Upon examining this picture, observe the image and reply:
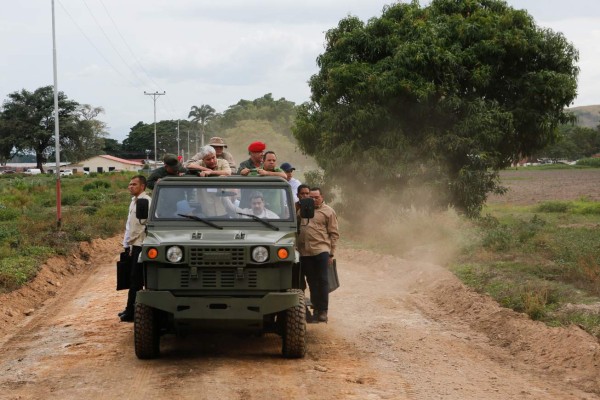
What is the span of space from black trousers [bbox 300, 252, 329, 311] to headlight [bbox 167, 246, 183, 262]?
230cm

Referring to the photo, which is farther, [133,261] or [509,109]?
[509,109]

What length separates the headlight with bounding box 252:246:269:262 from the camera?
29.1ft

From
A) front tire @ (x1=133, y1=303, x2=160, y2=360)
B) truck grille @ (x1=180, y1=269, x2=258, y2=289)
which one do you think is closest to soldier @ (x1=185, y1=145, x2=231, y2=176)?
truck grille @ (x1=180, y1=269, x2=258, y2=289)

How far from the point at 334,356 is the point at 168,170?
128 inches

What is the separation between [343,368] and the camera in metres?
8.98

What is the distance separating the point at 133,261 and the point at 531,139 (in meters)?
13.5

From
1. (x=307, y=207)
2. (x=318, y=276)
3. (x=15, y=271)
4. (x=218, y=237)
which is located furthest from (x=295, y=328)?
(x=15, y=271)

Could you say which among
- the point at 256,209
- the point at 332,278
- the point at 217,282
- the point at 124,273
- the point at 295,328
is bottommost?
the point at 295,328

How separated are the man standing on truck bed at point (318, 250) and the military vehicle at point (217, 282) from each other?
3.59 ft

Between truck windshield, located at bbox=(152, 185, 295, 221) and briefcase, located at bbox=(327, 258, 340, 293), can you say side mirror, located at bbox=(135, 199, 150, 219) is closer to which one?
truck windshield, located at bbox=(152, 185, 295, 221)

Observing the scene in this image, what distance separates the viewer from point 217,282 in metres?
8.88

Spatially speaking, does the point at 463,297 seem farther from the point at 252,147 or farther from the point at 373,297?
the point at 252,147

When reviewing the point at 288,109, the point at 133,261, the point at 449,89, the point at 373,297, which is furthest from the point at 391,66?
the point at 288,109

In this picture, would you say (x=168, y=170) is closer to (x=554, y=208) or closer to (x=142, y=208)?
(x=142, y=208)
